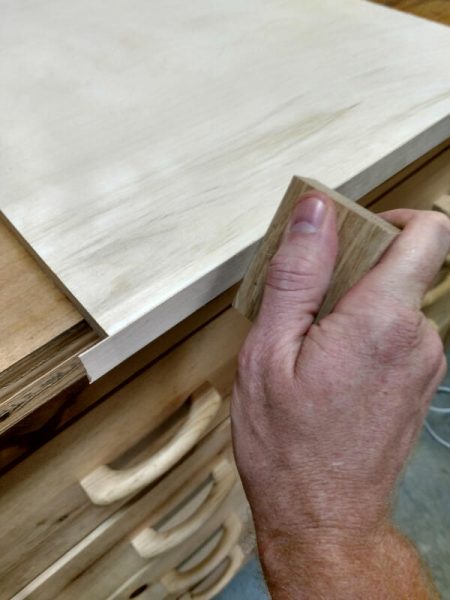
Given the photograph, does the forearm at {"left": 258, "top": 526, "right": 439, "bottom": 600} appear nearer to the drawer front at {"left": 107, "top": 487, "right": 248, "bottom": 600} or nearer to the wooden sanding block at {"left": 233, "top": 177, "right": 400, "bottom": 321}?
the wooden sanding block at {"left": 233, "top": 177, "right": 400, "bottom": 321}

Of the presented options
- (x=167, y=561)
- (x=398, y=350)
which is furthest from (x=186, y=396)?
(x=167, y=561)

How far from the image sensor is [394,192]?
422 millimetres

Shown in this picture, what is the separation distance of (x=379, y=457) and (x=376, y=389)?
0.13 feet

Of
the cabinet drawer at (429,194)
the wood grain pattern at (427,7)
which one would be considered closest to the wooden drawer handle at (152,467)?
the cabinet drawer at (429,194)

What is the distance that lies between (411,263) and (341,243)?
37 millimetres

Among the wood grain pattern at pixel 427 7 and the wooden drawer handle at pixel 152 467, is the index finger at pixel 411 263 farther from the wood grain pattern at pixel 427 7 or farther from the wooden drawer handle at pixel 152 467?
the wood grain pattern at pixel 427 7

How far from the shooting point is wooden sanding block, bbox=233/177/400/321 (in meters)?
0.26

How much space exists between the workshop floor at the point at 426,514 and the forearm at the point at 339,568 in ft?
2.11

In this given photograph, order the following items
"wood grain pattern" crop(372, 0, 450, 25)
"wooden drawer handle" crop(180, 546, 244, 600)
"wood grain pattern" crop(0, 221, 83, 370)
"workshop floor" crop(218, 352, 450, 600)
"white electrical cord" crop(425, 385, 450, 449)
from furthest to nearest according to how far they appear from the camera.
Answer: "white electrical cord" crop(425, 385, 450, 449)
"workshop floor" crop(218, 352, 450, 600)
"wooden drawer handle" crop(180, 546, 244, 600)
"wood grain pattern" crop(372, 0, 450, 25)
"wood grain pattern" crop(0, 221, 83, 370)

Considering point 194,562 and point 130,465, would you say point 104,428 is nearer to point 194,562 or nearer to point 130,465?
point 130,465

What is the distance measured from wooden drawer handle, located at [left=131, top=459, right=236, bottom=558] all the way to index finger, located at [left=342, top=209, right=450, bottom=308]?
299 mm

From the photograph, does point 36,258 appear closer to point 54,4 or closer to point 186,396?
point 186,396

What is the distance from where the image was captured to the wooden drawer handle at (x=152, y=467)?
12.3 inches

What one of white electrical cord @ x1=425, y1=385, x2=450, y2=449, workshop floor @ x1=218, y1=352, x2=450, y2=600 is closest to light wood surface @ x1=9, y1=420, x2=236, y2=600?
workshop floor @ x1=218, y1=352, x2=450, y2=600
